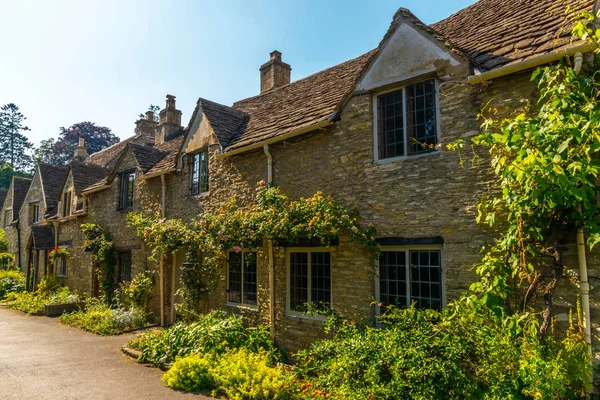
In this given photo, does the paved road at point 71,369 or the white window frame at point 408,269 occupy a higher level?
the white window frame at point 408,269

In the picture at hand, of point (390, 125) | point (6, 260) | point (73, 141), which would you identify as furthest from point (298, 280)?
point (73, 141)

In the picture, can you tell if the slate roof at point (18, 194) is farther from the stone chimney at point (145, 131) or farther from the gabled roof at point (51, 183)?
the stone chimney at point (145, 131)

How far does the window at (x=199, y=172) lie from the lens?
1331 cm

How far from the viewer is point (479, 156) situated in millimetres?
7094

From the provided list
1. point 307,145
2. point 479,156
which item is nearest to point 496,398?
point 479,156

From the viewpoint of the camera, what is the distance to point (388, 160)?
8.38 metres

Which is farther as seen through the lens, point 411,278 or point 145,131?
point 145,131

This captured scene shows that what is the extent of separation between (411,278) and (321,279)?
93.0 inches

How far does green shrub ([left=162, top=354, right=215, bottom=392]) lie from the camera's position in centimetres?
789

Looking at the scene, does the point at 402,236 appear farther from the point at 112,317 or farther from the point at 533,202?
the point at 112,317

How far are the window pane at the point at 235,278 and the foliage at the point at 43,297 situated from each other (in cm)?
1036

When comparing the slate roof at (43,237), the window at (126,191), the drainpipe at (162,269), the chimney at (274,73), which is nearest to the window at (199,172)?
the drainpipe at (162,269)

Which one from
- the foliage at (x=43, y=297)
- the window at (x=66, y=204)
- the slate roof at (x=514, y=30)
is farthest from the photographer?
the window at (x=66, y=204)

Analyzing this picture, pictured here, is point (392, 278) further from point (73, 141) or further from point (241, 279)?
point (73, 141)
